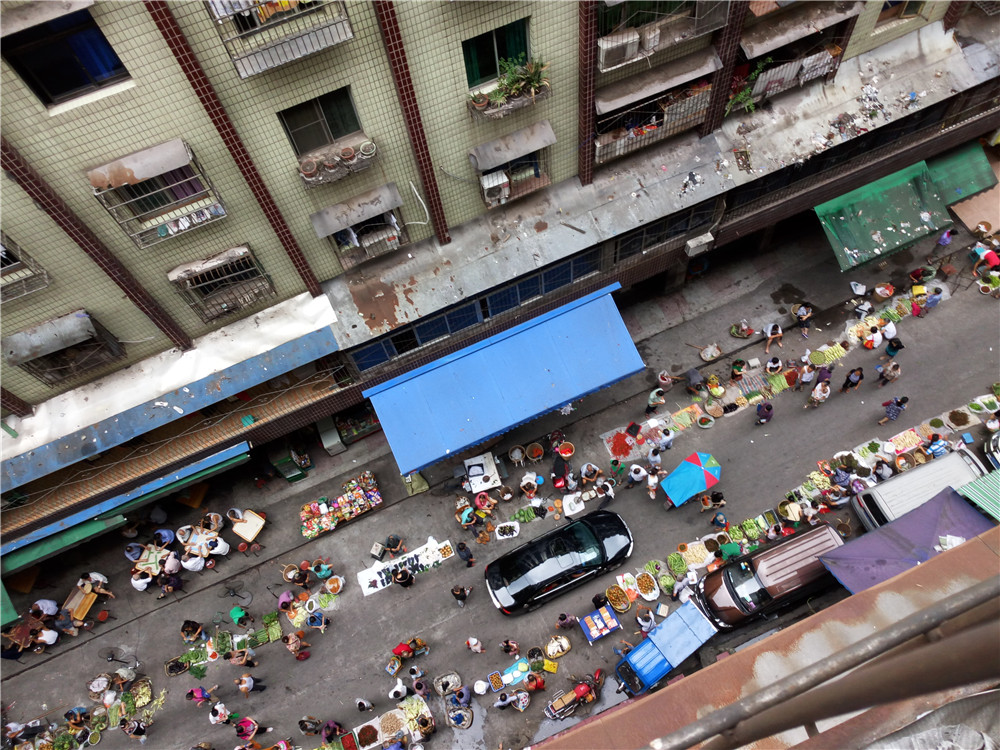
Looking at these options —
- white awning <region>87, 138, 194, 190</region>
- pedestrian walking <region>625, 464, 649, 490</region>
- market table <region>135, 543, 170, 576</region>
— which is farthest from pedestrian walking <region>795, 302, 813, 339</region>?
market table <region>135, 543, 170, 576</region>

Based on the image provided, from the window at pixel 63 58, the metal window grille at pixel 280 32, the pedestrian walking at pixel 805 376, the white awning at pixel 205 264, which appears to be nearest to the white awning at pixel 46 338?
the white awning at pixel 205 264

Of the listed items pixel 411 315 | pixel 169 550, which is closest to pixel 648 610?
pixel 411 315

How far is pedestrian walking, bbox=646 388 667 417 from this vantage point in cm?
2677

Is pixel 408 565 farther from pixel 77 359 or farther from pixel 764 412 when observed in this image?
pixel 764 412

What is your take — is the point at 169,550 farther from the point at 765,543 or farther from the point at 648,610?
the point at 765,543

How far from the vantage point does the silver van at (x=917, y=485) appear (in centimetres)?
2208

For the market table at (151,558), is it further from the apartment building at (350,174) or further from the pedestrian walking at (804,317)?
the pedestrian walking at (804,317)

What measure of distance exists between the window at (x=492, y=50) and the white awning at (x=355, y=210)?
3921 millimetres

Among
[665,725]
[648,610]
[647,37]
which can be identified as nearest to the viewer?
[665,725]

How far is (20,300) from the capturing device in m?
17.3

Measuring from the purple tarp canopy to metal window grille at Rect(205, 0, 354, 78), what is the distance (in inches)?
807

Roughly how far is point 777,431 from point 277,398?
19.5m

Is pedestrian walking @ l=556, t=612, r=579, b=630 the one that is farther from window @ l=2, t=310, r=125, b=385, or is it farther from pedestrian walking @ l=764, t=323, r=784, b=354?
window @ l=2, t=310, r=125, b=385

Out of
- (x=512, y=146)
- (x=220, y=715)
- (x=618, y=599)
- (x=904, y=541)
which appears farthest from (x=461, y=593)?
(x=512, y=146)
